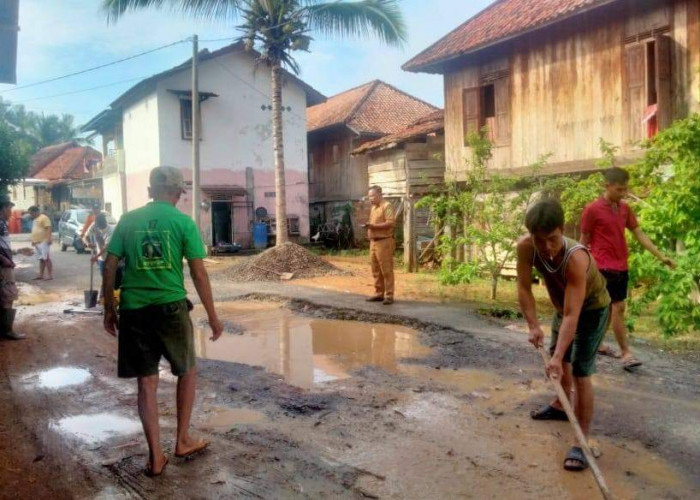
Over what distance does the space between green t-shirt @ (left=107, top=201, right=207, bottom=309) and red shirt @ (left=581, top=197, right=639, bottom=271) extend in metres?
3.63

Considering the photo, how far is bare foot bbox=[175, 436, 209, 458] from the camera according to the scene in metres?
3.66

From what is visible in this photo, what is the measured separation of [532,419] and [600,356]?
74.6 inches

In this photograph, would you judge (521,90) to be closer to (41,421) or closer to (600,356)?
(600,356)

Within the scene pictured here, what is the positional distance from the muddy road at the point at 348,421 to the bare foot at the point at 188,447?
48 mm

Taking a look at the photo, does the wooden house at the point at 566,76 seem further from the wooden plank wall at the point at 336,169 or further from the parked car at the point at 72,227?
the parked car at the point at 72,227

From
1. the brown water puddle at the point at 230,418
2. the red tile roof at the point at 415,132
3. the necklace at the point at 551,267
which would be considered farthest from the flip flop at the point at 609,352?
the red tile roof at the point at 415,132

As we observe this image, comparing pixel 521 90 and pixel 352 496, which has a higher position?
pixel 521 90

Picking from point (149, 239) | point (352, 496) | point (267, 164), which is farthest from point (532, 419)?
point (267, 164)

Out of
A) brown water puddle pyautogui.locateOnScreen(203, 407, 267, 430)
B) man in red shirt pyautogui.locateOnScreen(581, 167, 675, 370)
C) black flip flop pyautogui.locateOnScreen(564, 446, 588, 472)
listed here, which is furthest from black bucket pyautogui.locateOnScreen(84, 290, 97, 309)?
black flip flop pyautogui.locateOnScreen(564, 446, 588, 472)

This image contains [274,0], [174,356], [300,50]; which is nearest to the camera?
[174,356]

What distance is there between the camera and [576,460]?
11.4 ft

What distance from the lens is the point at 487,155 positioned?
439 inches

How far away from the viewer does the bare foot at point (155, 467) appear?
342 cm

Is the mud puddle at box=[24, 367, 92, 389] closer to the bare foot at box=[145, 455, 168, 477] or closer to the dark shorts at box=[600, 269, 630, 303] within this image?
the bare foot at box=[145, 455, 168, 477]
